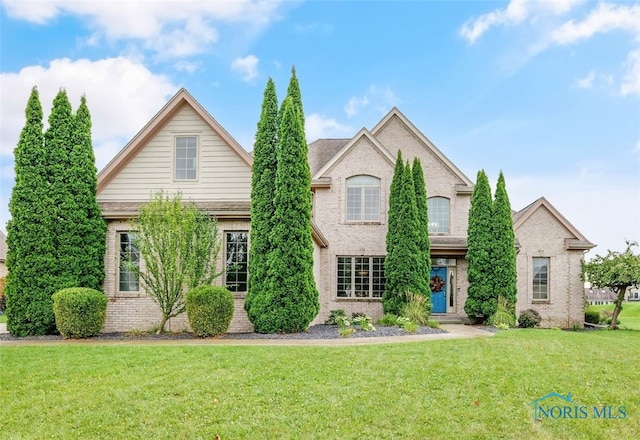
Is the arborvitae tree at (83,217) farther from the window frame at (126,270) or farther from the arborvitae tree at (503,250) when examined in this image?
the arborvitae tree at (503,250)

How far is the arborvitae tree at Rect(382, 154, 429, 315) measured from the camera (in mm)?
18688

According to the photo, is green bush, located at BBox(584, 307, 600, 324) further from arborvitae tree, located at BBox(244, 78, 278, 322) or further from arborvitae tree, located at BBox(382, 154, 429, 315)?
arborvitae tree, located at BBox(244, 78, 278, 322)

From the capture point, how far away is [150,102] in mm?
17000

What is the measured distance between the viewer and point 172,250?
13602 mm

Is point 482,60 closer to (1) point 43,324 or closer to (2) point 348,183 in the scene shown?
(2) point 348,183

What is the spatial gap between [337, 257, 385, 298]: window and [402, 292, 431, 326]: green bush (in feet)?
7.51

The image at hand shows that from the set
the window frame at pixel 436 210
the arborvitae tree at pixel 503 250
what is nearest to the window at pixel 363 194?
the window frame at pixel 436 210

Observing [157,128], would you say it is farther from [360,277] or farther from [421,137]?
[421,137]

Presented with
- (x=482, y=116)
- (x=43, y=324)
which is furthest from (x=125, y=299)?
(x=482, y=116)

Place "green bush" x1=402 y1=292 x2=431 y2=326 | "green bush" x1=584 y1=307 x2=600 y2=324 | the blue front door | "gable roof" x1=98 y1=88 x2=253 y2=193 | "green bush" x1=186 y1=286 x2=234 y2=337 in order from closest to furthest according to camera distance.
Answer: "green bush" x1=186 y1=286 x2=234 y2=337, "gable roof" x1=98 y1=88 x2=253 y2=193, "green bush" x1=402 y1=292 x2=431 y2=326, the blue front door, "green bush" x1=584 y1=307 x2=600 y2=324

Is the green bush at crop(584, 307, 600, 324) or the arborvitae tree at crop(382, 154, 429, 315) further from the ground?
the arborvitae tree at crop(382, 154, 429, 315)

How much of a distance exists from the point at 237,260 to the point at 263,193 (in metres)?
2.26

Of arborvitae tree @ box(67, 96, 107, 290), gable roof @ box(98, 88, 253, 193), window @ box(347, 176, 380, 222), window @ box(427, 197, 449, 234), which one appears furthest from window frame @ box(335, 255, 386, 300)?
arborvitae tree @ box(67, 96, 107, 290)

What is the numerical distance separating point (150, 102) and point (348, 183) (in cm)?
802
